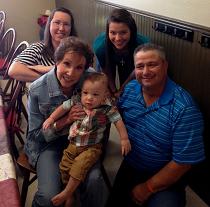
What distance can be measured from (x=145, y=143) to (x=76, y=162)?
0.36 metres

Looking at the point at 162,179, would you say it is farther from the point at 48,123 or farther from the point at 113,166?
the point at 113,166

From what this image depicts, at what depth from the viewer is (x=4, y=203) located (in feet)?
2.93

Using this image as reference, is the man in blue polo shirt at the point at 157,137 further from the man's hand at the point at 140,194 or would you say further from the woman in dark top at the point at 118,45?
the woman in dark top at the point at 118,45

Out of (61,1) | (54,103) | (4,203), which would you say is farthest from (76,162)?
(61,1)

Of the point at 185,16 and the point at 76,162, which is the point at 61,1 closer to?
the point at 185,16

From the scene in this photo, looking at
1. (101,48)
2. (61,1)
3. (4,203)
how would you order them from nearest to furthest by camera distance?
(4,203)
(101,48)
(61,1)

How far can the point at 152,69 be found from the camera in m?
1.38

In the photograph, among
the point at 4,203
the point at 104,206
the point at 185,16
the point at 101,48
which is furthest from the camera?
the point at 101,48

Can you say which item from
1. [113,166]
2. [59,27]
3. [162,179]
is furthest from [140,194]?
[59,27]

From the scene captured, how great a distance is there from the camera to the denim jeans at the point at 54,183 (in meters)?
1.41

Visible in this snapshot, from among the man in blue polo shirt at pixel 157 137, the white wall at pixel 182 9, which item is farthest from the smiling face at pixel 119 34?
the man in blue polo shirt at pixel 157 137

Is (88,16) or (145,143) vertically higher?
(88,16)

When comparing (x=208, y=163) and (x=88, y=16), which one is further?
(x=88, y=16)

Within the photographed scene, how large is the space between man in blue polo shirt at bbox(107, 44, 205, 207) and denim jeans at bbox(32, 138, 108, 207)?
12 cm
